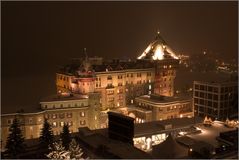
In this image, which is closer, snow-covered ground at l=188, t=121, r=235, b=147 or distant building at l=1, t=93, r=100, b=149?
snow-covered ground at l=188, t=121, r=235, b=147

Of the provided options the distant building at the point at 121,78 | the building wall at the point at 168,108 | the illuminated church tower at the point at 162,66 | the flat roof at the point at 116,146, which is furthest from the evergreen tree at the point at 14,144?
the illuminated church tower at the point at 162,66

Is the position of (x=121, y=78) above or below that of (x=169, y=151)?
above

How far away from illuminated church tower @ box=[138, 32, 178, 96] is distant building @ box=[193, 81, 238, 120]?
7.08 meters

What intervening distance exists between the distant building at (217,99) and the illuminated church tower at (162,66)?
7.08 metres

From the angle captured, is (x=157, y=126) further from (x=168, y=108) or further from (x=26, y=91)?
(x=26, y=91)

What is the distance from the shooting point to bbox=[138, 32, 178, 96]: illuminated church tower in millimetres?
41281

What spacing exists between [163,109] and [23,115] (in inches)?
503

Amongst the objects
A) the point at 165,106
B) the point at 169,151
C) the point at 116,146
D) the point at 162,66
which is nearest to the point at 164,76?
the point at 162,66

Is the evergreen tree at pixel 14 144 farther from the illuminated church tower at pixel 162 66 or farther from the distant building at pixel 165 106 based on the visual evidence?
the illuminated church tower at pixel 162 66

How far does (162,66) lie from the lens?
41656 mm

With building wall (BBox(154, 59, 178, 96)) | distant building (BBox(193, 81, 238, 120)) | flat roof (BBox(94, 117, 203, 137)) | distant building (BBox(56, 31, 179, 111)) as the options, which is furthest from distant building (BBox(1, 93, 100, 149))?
building wall (BBox(154, 59, 178, 96))

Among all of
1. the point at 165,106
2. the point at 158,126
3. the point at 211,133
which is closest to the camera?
the point at 211,133

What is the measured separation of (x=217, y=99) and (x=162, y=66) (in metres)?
10.1

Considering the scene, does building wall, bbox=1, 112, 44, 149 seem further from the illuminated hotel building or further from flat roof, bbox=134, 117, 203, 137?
flat roof, bbox=134, 117, 203, 137
